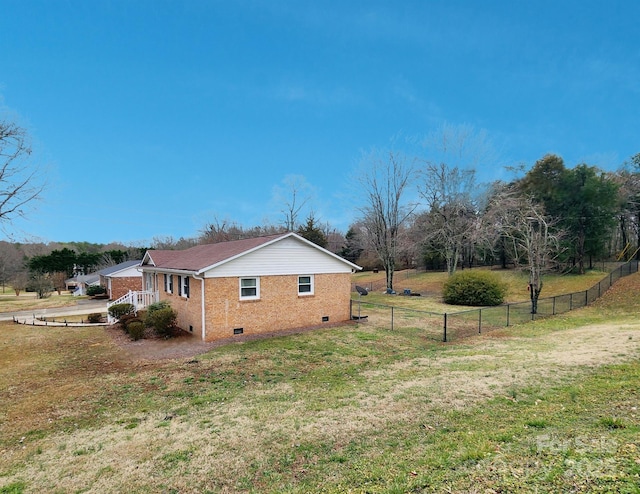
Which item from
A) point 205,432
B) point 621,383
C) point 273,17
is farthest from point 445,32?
point 205,432

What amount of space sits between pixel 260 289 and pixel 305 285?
2345mm

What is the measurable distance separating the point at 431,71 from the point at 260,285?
2129 centimetres

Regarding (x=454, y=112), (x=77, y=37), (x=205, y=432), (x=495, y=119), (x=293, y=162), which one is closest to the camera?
(x=205, y=432)

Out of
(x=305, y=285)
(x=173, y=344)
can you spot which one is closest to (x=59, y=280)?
(x=173, y=344)

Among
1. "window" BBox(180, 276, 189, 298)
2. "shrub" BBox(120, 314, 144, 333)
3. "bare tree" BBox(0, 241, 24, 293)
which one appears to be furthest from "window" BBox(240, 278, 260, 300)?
"bare tree" BBox(0, 241, 24, 293)

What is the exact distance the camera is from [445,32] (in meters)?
18.9

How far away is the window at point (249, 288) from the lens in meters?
14.3

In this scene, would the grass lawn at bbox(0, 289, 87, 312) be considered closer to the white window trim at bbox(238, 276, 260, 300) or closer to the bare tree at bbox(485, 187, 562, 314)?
the white window trim at bbox(238, 276, 260, 300)

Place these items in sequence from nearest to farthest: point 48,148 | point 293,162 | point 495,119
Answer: point 48,148, point 495,119, point 293,162

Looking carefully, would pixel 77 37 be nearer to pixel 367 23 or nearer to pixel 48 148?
pixel 48 148

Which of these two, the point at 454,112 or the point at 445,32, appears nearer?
the point at 445,32

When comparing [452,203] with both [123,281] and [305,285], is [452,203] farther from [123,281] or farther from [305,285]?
[123,281]

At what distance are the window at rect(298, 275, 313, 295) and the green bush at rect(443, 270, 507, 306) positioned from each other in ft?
43.2

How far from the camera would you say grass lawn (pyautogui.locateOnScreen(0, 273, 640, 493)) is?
13.3 feet
